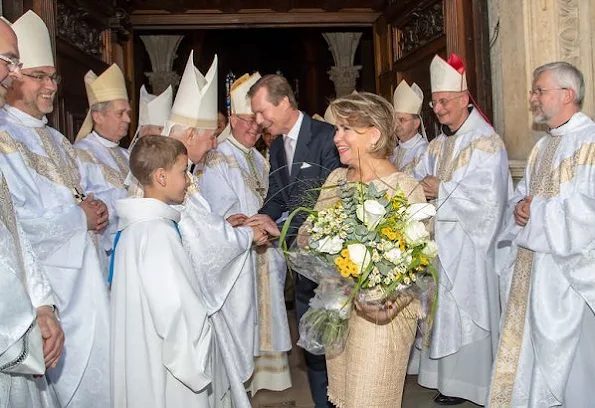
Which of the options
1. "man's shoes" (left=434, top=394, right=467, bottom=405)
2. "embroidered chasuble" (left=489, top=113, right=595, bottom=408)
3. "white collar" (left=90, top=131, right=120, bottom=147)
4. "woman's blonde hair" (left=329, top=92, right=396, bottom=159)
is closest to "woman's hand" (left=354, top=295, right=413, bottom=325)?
"woman's blonde hair" (left=329, top=92, right=396, bottom=159)

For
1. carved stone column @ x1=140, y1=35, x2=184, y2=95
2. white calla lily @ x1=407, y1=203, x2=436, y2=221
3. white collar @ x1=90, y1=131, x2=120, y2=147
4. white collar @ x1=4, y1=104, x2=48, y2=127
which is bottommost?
white calla lily @ x1=407, y1=203, x2=436, y2=221

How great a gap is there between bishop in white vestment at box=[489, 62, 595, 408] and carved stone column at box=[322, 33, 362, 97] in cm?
953

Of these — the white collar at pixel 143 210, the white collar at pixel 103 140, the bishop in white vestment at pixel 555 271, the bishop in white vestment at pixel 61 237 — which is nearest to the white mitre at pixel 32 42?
the bishop in white vestment at pixel 61 237

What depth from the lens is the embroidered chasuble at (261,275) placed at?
485 cm

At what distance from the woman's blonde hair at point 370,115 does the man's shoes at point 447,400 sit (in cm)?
207

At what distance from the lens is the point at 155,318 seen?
2953 mm

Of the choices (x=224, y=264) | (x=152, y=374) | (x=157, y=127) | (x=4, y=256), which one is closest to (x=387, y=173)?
(x=224, y=264)

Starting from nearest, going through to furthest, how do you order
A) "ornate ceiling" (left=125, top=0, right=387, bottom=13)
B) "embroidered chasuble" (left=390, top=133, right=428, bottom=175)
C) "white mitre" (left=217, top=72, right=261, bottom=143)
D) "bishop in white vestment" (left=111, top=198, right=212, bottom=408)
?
"bishop in white vestment" (left=111, top=198, right=212, bottom=408) < "white mitre" (left=217, top=72, right=261, bottom=143) < "embroidered chasuble" (left=390, top=133, right=428, bottom=175) < "ornate ceiling" (left=125, top=0, right=387, bottom=13)

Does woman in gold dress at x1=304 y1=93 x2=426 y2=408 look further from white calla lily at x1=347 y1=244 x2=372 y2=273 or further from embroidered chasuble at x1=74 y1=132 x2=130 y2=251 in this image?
embroidered chasuble at x1=74 y1=132 x2=130 y2=251

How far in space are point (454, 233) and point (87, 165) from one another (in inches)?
87.3

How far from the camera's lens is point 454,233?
444 centimetres

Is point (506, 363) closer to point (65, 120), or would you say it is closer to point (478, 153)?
point (478, 153)

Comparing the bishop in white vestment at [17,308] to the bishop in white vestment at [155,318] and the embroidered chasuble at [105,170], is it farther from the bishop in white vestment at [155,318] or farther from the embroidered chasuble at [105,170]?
the embroidered chasuble at [105,170]

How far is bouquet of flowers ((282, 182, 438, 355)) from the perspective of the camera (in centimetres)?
254
